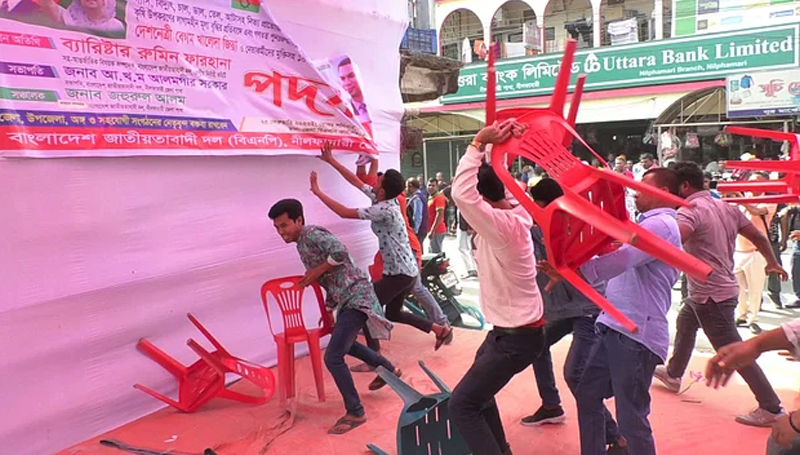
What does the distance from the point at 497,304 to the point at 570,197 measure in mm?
833

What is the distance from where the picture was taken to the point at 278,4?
505 centimetres

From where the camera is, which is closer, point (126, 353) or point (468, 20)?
point (126, 353)

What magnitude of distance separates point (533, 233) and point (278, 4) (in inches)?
111

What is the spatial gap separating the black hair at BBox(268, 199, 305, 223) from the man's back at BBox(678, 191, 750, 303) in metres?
2.30

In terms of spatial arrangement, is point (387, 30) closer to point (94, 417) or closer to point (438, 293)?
point (438, 293)

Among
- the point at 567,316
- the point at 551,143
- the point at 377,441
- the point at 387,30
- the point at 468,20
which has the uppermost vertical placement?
the point at 468,20

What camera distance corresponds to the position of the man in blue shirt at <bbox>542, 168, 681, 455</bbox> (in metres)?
2.78

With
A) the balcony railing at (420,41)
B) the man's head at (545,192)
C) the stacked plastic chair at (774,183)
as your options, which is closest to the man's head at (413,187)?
the balcony railing at (420,41)

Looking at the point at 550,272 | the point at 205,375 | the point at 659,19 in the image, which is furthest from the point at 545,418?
the point at 659,19

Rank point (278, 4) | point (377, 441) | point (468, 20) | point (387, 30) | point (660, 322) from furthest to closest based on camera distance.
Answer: point (468, 20)
point (387, 30)
point (278, 4)
point (377, 441)
point (660, 322)

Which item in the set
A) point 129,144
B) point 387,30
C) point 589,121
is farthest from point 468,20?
point 129,144

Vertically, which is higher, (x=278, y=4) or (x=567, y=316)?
(x=278, y=4)

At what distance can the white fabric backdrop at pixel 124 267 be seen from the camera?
362 cm

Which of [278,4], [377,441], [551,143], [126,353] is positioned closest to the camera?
[551,143]
